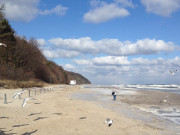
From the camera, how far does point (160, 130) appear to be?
10.8 m

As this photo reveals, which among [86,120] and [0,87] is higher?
[0,87]

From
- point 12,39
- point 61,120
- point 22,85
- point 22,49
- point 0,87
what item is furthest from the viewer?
point 22,49

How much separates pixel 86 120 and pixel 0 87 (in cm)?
1984

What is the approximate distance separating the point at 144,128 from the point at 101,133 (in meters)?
2.96

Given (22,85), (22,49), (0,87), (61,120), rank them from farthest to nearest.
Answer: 1. (22,49)
2. (22,85)
3. (0,87)
4. (61,120)

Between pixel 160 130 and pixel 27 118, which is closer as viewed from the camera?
pixel 160 130

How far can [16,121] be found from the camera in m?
10.8

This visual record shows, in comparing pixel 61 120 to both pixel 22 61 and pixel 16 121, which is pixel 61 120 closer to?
pixel 16 121

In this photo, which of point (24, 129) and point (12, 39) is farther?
point (12, 39)

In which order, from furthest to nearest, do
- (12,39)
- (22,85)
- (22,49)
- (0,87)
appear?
1. (22,49)
2. (12,39)
3. (22,85)
4. (0,87)

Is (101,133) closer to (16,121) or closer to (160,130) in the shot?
(160,130)

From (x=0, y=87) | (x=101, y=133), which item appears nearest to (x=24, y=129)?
(x=101, y=133)

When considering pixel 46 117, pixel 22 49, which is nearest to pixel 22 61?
pixel 22 49

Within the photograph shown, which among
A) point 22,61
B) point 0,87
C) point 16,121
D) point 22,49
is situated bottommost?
point 16,121
